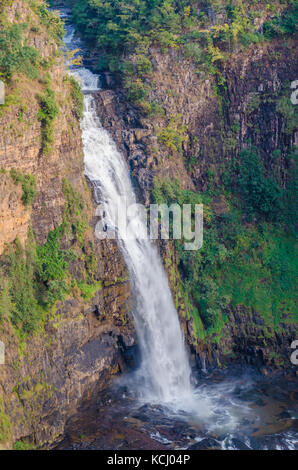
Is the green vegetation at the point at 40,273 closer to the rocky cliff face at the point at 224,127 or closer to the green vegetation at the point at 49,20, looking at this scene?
the rocky cliff face at the point at 224,127

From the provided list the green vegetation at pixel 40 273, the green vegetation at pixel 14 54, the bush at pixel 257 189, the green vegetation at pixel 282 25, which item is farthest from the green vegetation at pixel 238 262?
the green vegetation at pixel 14 54

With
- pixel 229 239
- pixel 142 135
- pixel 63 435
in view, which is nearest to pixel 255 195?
pixel 229 239

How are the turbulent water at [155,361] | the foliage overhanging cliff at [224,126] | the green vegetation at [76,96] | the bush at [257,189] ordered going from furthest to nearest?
the bush at [257,189], the foliage overhanging cliff at [224,126], the green vegetation at [76,96], the turbulent water at [155,361]

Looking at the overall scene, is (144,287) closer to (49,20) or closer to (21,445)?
(21,445)

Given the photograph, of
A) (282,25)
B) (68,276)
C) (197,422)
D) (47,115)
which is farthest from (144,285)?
(282,25)
